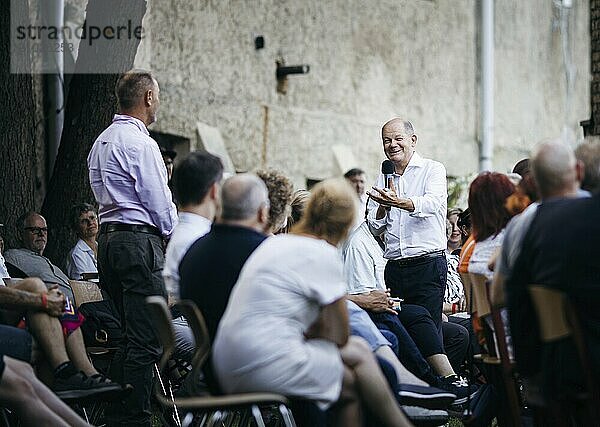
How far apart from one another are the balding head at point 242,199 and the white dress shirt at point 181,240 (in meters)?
0.75

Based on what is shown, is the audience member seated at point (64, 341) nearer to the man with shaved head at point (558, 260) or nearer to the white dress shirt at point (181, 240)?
the white dress shirt at point (181, 240)

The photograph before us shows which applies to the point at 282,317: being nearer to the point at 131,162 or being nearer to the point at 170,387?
the point at 131,162

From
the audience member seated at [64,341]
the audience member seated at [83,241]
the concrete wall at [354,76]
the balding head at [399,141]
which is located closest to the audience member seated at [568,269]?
the audience member seated at [64,341]

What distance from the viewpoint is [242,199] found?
6266 millimetres

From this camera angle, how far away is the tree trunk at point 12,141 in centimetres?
1172

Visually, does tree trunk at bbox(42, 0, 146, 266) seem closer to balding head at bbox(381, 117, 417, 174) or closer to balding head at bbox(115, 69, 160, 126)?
balding head at bbox(381, 117, 417, 174)

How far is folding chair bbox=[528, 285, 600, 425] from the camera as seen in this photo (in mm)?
5801

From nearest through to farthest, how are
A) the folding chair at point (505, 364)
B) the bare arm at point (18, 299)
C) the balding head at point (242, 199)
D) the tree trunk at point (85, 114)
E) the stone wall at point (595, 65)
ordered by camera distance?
the balding head at point (242, 199), the folding chair at point (505, 364), the bare arm at point (18, 299), the tree trunk at point (85, 114), the stone wall at point (595, 65)

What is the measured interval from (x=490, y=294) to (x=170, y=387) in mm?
2889

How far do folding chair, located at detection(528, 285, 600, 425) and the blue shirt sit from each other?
2925mm

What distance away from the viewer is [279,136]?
60.0 feet

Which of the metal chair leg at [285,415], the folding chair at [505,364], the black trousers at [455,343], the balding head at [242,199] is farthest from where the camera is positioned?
the black trousers at [455,343]

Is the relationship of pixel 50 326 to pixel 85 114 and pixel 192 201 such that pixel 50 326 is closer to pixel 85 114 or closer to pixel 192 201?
pixel 192 201

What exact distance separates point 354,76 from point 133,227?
1189cm
